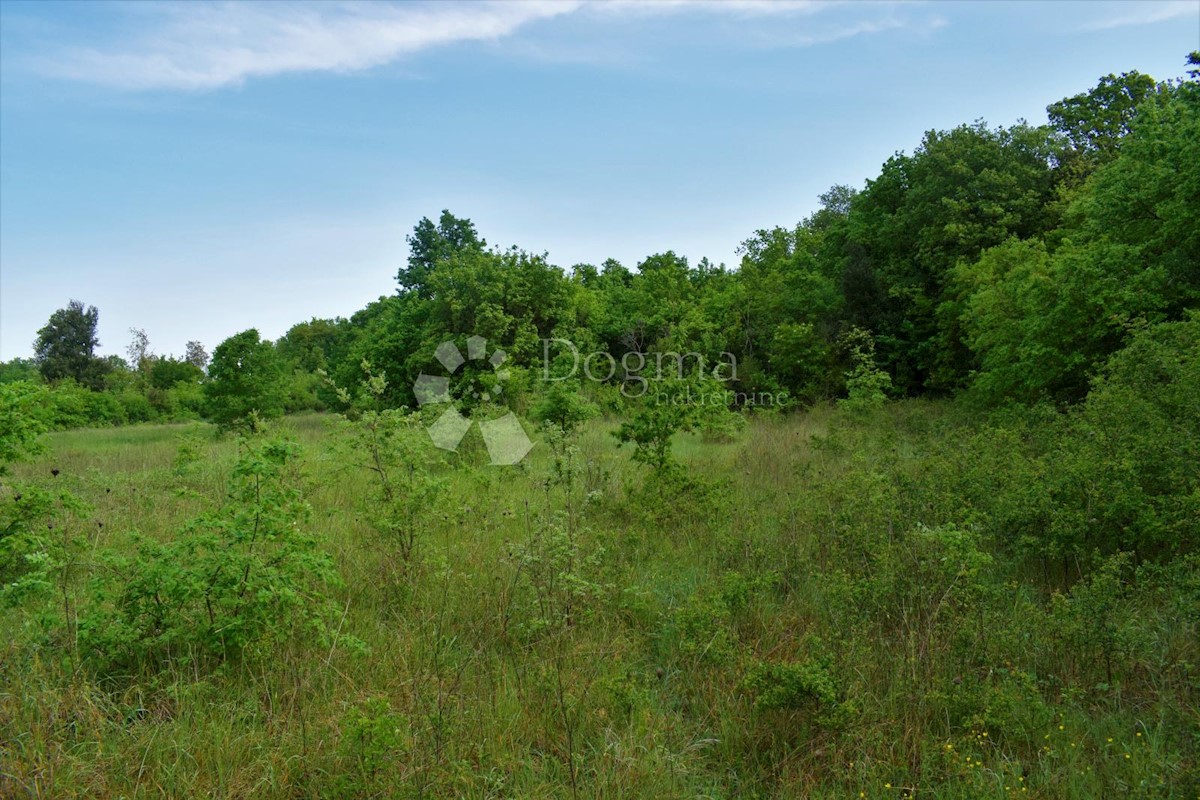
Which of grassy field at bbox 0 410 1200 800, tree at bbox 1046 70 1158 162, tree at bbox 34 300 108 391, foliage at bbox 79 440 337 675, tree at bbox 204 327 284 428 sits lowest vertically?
grassy field at bbox 0 410 1200 800

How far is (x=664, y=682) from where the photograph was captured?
4297 millimetres

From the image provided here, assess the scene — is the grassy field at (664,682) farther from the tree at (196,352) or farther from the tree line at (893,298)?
the tree at (196,352)

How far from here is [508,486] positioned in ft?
32.1

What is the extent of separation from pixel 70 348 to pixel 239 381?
93.0ft

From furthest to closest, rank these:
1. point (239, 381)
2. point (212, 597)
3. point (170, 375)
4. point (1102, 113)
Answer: point (170, 375)
point (1102, 113)
point (239, 381)
point (212, 597)

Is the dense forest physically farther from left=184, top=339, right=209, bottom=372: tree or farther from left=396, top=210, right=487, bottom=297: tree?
left=184, top=339, right=209, bottom=372: tree

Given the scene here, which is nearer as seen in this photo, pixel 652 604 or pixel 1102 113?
pixel 652 604

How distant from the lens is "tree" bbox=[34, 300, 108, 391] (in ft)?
130

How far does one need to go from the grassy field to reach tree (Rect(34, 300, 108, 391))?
135 feet

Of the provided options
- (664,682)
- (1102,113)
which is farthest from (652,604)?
(1102,113)

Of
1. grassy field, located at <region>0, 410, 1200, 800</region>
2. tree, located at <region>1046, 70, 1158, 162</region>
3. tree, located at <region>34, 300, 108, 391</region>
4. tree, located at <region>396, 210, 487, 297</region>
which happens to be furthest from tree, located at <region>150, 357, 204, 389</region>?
tree, located at <region>1046, 70, 1158, 162</region>

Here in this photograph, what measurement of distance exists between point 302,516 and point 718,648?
2.60 m

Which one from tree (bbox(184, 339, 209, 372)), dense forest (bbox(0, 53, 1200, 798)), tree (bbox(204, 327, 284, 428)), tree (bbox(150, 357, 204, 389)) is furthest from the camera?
tree (bbox(184, 339, 209, 372))

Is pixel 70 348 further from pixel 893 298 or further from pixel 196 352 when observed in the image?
pixel 893 298
